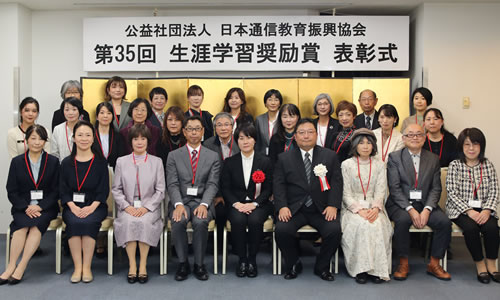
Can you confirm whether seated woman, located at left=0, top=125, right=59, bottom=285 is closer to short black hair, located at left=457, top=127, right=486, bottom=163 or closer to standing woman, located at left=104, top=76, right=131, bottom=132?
standing woman, located at left=104, top=76, right=131, bottom=132

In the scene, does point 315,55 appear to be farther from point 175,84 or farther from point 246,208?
point 246,208

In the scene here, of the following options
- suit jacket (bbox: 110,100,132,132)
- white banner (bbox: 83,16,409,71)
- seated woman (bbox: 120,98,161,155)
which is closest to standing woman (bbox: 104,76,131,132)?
suit jacket (bbox: 110,100,132,132)

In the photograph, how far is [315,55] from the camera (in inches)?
233

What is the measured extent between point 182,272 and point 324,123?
2156 mm

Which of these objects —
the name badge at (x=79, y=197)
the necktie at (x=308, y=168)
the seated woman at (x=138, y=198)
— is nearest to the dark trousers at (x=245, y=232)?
the necktie at (x=308, y=168)

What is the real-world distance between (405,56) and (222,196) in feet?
10.5

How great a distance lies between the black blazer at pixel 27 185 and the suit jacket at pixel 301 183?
1.98m

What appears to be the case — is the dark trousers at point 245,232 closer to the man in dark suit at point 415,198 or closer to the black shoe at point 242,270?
the black shoe at point 242,270

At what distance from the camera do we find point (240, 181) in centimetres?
420

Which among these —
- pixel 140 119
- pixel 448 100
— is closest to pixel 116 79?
pixel 140 119

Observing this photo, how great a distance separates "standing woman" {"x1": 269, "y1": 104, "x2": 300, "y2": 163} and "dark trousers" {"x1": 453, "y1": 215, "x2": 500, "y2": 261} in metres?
1.75

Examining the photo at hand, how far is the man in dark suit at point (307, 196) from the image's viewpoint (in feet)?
13.0

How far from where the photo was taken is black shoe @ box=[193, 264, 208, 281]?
388cm

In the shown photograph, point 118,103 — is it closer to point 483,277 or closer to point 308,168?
point 308,168
